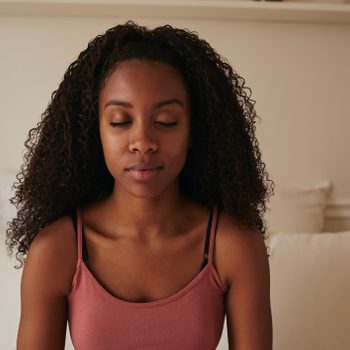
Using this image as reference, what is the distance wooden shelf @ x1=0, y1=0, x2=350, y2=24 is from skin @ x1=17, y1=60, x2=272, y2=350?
0.90 metres

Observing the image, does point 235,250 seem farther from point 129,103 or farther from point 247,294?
point 129,103

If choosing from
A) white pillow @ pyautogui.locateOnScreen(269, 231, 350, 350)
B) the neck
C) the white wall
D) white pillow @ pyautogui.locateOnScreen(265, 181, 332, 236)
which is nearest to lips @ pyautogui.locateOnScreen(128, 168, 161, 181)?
the neck

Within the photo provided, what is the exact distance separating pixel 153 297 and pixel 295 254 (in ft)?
1.97

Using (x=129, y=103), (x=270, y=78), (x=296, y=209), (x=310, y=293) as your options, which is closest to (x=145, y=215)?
(x=129, y=103)

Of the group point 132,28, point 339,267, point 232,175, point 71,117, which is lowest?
point 339,267

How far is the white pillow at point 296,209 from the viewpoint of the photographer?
1.82 meters

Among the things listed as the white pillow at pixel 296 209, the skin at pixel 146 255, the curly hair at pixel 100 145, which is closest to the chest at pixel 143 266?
the skin at pixel 146 255

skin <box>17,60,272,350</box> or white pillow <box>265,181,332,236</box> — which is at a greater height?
white pillow <box>265,181,332,236</box>

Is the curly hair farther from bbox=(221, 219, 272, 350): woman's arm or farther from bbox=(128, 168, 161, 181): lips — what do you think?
bbox=(128, 168, 161, 181): lips

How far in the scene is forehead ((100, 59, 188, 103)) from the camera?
92 centimetres

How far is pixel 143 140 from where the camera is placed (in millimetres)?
910

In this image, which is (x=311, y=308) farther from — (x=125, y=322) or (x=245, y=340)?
(x=125, y=322)

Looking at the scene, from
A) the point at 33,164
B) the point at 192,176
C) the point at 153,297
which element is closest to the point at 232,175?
the point at 192,176

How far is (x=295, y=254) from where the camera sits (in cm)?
149
